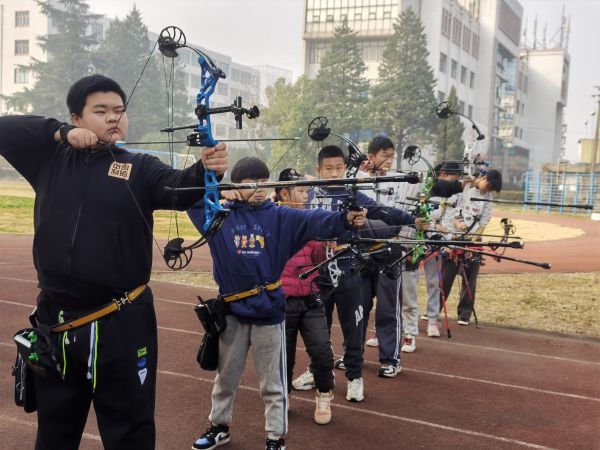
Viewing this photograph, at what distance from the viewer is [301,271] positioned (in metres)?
4.20

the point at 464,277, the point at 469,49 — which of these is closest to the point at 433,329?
the point at 464,277

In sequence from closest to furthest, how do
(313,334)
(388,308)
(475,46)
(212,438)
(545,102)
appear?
1. (212,438)
2. (313,334)
3. (388,308)
4. (475,46)
5. (545,102)

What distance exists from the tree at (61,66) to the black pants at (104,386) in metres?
47.8

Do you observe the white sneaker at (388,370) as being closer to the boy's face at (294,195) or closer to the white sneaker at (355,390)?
the white sneaker at (355,390)

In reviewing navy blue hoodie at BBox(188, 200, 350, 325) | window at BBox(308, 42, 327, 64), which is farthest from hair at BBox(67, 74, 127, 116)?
window at BBox(308, 42, 327, 64)

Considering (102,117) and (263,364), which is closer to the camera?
(102,117)

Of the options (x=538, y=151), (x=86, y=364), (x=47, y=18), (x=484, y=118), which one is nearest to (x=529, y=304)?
→ (x=86, y=364)

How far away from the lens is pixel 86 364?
2387 millimetres

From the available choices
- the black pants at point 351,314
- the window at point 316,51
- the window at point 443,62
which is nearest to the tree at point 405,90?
the window at point 443,62

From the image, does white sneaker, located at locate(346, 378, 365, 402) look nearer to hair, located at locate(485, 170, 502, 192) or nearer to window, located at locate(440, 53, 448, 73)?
hair, located at locate(485, 170, 502, 192)

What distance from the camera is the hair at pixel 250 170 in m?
3.81

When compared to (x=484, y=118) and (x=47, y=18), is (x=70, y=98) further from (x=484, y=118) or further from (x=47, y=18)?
(x=484, y=118)

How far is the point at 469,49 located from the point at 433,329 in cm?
6401

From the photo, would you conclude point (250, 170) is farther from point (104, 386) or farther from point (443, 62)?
point (443, 62)
